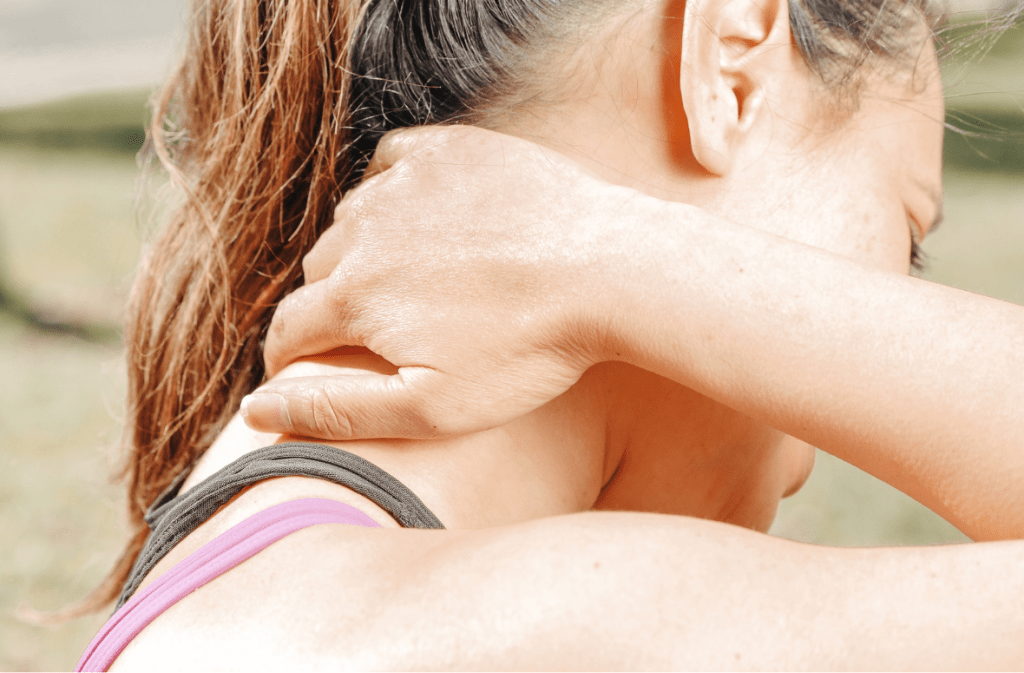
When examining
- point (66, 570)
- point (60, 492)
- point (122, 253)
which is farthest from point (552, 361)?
point (122, 253)

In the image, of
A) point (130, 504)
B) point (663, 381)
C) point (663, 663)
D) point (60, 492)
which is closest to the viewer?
point (663, 663)

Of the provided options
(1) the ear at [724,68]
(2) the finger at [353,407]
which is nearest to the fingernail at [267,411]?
(2) the finger at [353,407]

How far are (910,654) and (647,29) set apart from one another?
1.83 ft

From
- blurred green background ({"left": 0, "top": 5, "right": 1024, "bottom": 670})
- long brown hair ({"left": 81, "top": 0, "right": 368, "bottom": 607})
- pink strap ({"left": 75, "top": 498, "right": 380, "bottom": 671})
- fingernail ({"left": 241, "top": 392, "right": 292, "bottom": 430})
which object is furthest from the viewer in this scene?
blurred green background ({"left": 0, "top": 5, "right": 1024, "bottom": 670})

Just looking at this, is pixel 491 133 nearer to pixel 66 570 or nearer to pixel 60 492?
pixel 66 570

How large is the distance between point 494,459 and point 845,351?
1.04 ft

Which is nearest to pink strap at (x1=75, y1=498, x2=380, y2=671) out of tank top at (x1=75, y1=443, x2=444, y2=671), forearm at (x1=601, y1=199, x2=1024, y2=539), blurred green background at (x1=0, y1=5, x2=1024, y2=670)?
tank top at (x1=75, y1=443, x2=444, y2=671)

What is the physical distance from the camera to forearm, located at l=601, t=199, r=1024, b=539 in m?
0.60

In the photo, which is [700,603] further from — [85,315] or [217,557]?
[85,315]

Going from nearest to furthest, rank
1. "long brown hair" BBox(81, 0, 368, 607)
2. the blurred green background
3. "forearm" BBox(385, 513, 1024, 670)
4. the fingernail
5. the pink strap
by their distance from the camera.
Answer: "forearm" BBox(385, 513, 1024, 670), the pink strap, the fingernail, "long brown hair" BBox(81, 0, 368, 607), the blurred green background

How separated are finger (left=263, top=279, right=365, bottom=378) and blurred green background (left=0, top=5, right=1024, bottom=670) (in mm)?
427

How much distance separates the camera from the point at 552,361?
703 millimetres

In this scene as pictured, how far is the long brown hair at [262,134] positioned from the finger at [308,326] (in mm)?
136

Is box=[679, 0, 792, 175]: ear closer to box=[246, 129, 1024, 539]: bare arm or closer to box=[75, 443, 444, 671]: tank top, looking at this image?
box=[246, 129, 1024, 539]: bare arm
